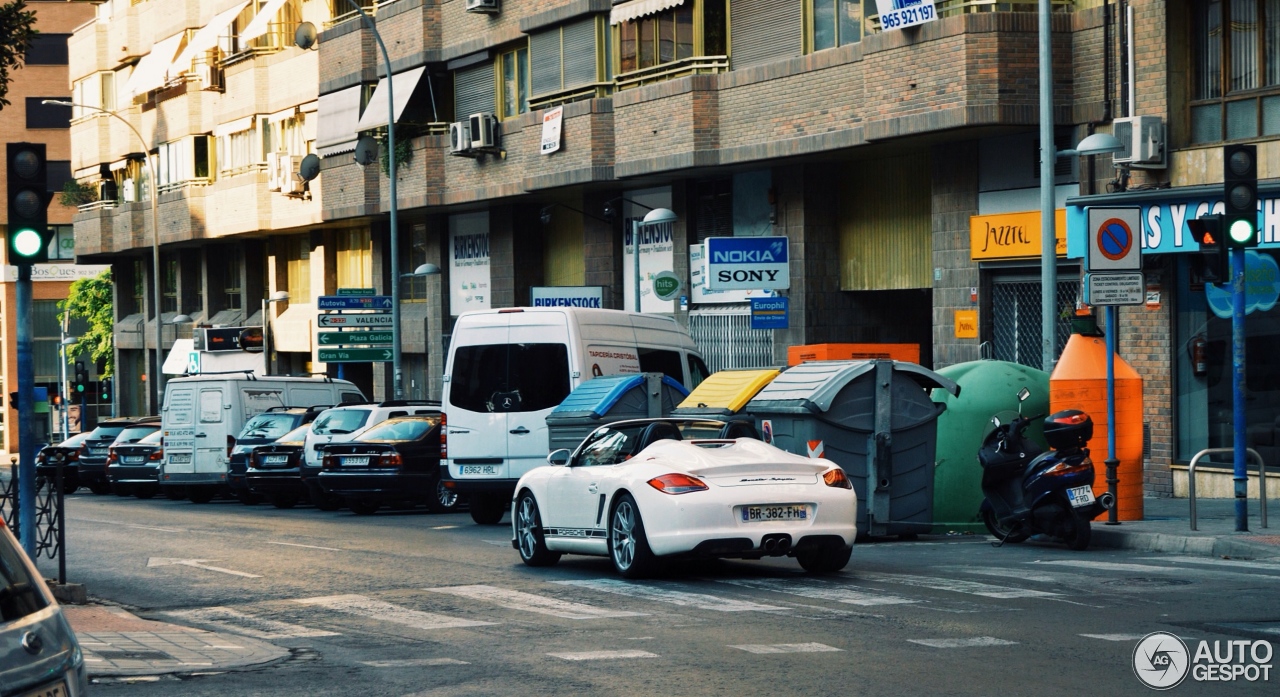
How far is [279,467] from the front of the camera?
94.3 ft

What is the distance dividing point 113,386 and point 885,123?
49.4m

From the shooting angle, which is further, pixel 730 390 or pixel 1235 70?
pixel 1235 70

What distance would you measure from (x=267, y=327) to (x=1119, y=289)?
38397 mm

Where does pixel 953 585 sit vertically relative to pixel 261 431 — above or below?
below

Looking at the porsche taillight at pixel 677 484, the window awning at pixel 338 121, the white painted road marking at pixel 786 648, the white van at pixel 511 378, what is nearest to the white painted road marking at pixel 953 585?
the porsche taillight at pixel 677 484

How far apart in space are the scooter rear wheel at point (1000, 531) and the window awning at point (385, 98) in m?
27.0

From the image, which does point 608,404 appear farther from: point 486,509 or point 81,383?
point 81,383

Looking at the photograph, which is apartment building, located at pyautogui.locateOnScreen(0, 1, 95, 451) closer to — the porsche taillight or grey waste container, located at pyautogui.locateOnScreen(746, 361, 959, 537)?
grey waste container, located at pyautogui.locateOnScreen(746, 361, 959, 537)

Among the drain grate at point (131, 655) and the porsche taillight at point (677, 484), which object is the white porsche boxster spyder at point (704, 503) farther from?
the drain grate at point (131, 655)

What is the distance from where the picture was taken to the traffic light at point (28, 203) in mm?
12602

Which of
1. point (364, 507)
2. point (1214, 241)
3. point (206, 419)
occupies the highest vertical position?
point (1214, 241)

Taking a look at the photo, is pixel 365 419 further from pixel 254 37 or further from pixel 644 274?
pixel 254 37

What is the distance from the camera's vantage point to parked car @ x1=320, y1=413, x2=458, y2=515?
82.2ft

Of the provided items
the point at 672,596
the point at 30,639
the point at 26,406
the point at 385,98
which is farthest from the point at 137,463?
the point at 30,639
